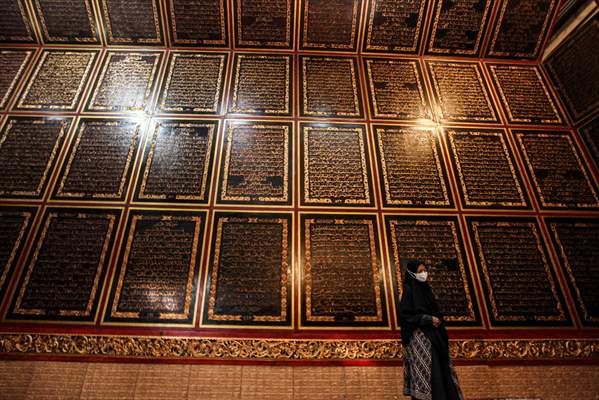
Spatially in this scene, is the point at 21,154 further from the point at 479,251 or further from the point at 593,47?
the point at 593,47

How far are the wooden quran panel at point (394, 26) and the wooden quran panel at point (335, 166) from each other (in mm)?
2157

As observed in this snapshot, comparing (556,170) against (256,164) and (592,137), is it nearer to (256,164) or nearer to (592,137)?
(592,137)

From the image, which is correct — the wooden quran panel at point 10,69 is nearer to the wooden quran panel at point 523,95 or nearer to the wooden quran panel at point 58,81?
the wooden quran panel at point 58,81

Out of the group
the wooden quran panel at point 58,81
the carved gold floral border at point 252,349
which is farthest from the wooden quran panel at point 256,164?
the wooden quran panel at point 58,81

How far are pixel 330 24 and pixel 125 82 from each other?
4045 millimetres

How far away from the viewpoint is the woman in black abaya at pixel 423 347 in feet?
10.6

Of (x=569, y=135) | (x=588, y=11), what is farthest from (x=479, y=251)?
(x=588, y=11)

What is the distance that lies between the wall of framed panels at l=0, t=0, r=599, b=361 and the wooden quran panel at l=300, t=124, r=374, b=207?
0.11 ft

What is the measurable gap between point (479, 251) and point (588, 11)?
5.06 meters

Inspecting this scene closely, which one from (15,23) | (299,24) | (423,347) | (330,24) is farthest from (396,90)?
(15,23)

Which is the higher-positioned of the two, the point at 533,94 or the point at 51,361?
the point at 533,94

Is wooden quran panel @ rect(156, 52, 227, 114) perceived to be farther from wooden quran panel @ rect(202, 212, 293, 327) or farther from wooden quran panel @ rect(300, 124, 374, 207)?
wooden quran panel @ rect(202, 212, 293, 327)

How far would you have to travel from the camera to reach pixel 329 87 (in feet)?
21.2

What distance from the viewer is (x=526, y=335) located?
459cm
